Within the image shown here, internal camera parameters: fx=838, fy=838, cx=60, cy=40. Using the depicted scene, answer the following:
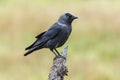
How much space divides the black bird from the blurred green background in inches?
183

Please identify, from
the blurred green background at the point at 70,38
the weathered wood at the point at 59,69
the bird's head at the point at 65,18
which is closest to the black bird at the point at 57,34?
the bird's head at the point at 65,18

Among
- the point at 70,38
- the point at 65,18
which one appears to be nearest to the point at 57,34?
the point at 65,18

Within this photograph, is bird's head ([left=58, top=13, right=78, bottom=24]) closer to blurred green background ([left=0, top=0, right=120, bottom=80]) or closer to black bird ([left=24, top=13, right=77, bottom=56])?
black bird ([left=24, top=13, right=77, bottom=56])

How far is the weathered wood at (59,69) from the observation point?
29.5 ft

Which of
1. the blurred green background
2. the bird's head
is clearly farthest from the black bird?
the blurred green background

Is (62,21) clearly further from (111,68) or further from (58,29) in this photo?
(111,68)

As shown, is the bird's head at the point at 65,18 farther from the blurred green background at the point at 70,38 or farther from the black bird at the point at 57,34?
the blurred green background at the point at 70,38

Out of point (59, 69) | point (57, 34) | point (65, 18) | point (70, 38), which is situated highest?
point (65, 18)

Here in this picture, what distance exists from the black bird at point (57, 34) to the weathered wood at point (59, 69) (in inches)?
40.8

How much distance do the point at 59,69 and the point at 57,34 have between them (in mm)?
1987

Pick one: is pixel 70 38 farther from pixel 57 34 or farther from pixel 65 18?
pixel 65 18

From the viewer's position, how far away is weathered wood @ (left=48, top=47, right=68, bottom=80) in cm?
900

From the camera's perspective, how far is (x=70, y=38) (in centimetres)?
1944

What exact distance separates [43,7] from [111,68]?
539cm
